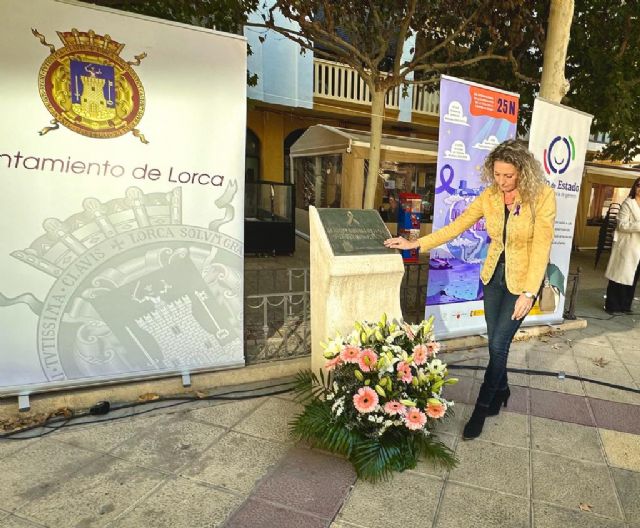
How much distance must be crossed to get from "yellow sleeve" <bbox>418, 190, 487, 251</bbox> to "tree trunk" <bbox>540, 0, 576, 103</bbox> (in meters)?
2.86

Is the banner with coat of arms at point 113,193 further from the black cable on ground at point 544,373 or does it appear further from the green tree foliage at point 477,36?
the green tree foliage at point 477,36

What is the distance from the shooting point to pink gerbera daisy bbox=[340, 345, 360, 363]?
2523 mm

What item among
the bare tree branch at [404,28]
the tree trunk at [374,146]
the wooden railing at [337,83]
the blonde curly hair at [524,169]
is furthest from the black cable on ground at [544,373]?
the wooden railing at [337,83]

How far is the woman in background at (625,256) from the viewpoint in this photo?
569 centimetres

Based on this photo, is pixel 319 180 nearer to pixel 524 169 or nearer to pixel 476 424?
pixel 524 169

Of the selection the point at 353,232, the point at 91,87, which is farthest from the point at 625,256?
the point at 91,87

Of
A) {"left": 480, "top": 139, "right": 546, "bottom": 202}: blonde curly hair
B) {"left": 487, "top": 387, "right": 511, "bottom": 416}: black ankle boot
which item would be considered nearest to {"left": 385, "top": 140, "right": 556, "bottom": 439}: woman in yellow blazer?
{"left": 480, "top": 139, "right": 546, "bottom": 202}: blonde curly hair

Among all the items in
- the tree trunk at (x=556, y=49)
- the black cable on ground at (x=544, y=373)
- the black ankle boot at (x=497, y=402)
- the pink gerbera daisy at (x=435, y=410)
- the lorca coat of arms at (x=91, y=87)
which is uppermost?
the tree trunk at (x=556, y=49)

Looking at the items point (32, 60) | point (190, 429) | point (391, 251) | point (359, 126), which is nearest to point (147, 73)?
point (32, 60)

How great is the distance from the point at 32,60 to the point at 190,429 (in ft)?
8.31

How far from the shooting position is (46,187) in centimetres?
271

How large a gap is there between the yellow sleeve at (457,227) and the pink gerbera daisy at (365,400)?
121 centimetres

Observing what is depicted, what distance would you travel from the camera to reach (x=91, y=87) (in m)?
2.70

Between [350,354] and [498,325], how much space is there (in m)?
1.05
